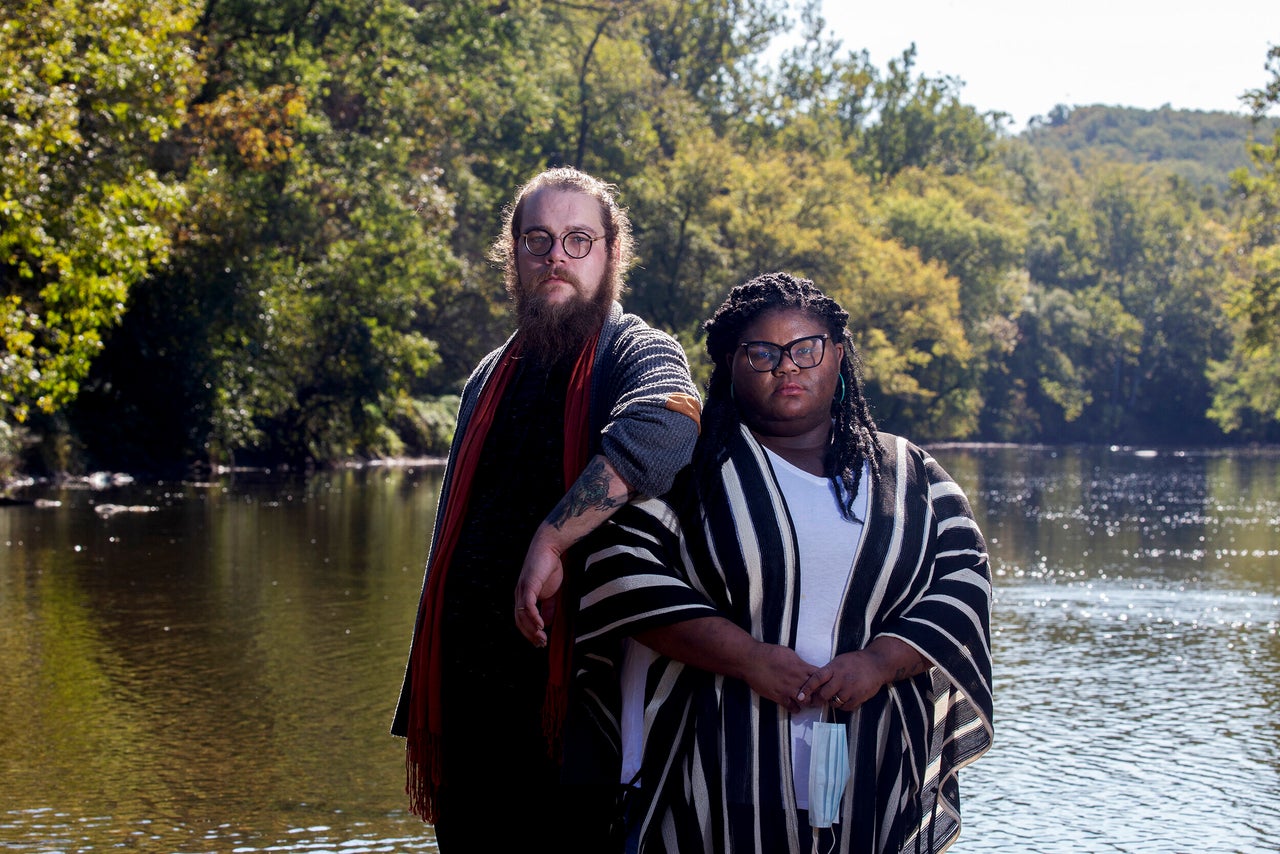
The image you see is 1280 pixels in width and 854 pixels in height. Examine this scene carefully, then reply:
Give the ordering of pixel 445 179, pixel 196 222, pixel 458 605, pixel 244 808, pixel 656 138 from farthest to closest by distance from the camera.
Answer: pixel 656 138, pixel 445 179, pixel 196 222, pixel 244 808, pixel 458 605

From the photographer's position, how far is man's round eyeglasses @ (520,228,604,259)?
11.3 feet

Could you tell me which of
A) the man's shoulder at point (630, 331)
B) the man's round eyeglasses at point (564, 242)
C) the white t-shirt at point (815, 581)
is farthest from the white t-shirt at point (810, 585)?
the man's round eyeglasses at point (564, 242)

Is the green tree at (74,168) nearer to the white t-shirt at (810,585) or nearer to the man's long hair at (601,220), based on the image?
the man's long hair at (601,220)

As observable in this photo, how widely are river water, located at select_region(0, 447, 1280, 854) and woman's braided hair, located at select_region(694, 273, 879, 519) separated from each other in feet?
8.85

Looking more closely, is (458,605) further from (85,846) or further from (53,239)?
(53,239)

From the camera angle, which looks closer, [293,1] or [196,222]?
[196,222]

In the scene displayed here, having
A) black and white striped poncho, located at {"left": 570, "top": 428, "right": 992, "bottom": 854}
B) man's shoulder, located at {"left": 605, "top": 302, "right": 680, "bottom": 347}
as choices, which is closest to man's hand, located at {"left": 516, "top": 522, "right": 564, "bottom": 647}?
black and white striped poncho, located at {"left": 570, "top": 428, "right": 992, "bottom": 854}

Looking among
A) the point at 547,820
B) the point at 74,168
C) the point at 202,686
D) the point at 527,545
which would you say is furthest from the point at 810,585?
the point at 74,168

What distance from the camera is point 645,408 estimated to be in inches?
123

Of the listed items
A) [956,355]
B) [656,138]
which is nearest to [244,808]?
[656,138]

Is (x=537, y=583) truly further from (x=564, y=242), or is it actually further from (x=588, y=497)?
(x=564, y=242)

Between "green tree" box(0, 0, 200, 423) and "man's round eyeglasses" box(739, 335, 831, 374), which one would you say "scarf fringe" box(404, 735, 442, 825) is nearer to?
"man's round eyeglasses" box(739, 335, 831, 374)

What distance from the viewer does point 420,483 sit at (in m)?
26.2

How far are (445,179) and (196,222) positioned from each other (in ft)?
43.0
